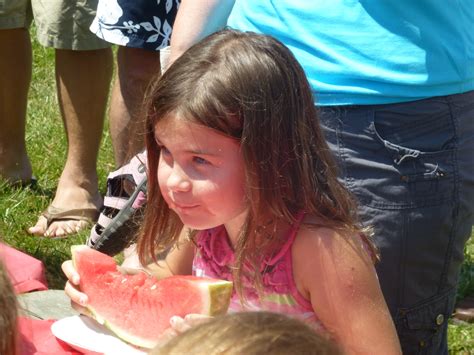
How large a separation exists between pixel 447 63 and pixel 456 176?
0.33 meters

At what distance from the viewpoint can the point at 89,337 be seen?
2.84m

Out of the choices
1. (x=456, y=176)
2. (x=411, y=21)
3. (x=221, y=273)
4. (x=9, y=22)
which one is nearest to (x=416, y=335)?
(x=456, y=176)

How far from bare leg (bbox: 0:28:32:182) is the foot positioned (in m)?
0.40

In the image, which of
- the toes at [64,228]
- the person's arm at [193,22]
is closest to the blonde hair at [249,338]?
the person's arm at [193,22]

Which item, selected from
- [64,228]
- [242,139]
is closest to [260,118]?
[242,139]

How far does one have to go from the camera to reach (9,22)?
5.27m

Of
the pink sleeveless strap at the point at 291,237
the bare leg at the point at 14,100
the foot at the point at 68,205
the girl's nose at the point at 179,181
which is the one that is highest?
the girl's nose at the point at 179,181

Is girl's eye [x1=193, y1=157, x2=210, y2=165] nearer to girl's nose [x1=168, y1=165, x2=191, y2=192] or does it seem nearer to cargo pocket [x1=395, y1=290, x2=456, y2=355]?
girl's nose [x1=168, y1=165, x2=191, y2=192]

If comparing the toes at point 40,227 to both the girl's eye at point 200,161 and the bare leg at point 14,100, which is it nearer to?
the bare leg at point 14,100

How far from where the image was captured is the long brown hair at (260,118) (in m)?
2.59

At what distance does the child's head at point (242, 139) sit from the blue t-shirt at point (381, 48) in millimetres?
401

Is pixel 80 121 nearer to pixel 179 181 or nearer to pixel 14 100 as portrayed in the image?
pixel 14 100

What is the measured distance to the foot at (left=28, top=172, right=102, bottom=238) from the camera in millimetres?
5043

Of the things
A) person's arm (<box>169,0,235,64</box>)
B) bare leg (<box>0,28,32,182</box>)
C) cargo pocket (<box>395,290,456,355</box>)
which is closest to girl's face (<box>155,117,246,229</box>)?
person's arm (<box>169,0,235,64</box>)
